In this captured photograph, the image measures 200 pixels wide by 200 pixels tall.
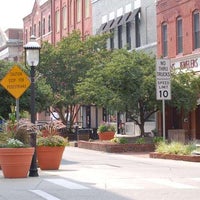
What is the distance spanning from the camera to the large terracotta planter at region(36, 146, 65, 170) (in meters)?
18.2

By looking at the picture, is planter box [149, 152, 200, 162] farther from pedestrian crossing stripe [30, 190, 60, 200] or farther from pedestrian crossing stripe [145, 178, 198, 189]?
pedestrian crossing stripe [30, 190, 60, 200]

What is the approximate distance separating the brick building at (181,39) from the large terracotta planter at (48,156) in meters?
14.5

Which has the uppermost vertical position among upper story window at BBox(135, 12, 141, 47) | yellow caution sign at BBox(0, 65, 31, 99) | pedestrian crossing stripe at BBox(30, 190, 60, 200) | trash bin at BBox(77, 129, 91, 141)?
upper story window at BBox(135, 12, 141, 47)

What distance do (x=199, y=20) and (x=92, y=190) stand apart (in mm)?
20324

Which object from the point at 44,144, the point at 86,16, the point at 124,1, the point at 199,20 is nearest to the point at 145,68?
the point at 199,20

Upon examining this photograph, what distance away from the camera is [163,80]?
80.9 ft

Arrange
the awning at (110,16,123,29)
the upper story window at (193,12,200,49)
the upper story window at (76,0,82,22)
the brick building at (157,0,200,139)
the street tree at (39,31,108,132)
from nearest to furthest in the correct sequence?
the upper story window at (193,12,200,49)
the brick building at (157,0,200,139)
the street tree at (39,31,108,132)
the awning at (110,16,123,29)
the upper story window at (76,0,82,22)

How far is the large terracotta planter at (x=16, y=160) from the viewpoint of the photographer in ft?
51.1

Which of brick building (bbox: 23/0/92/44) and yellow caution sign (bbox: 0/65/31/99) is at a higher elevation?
brick building (bbox: 23/0/92/44)

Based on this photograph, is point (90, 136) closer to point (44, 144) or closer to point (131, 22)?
point (131, 22)

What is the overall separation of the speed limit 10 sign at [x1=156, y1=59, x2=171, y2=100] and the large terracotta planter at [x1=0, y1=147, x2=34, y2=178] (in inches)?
386

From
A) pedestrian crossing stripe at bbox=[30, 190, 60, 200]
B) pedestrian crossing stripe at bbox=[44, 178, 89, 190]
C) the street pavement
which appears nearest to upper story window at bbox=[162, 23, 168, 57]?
the street pavement

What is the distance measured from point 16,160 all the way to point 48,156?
2603 mm

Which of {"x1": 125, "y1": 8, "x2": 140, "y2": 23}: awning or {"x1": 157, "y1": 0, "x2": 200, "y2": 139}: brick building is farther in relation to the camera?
{"x1": 125, "y1": 8, "x2": 140, "y2": 23}: awning
